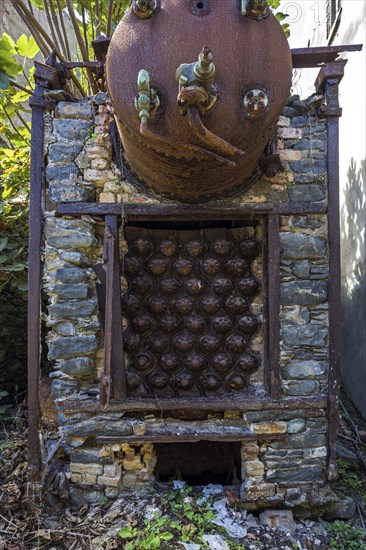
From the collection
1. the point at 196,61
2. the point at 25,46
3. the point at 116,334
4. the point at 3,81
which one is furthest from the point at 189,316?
the point at 25,46

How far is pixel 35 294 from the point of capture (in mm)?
2740

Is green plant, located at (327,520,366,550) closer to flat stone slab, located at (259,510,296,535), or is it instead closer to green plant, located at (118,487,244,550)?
flat stone slab, located at (259,510,296,535)

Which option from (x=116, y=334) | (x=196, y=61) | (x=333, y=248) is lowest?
(x=116, y=334)

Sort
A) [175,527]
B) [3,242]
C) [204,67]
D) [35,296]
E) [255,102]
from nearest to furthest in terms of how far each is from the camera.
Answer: [204,67]
[255,102]
[175,527]
[35,296]
[3,242]

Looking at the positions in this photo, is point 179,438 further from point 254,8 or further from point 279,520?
point 254,8

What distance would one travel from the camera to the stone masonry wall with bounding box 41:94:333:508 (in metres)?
2.75

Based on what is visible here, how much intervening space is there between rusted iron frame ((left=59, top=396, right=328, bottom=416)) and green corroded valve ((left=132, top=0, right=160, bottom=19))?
2.24 m

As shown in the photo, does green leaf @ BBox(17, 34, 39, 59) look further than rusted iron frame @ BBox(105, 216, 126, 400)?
Yes

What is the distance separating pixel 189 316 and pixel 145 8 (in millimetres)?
1814

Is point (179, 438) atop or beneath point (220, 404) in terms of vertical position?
beneath

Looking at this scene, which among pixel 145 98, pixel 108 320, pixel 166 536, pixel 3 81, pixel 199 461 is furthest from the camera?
pixel 199 461

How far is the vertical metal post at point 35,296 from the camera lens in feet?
8.97

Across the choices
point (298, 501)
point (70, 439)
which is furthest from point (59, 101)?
point (298, 501)

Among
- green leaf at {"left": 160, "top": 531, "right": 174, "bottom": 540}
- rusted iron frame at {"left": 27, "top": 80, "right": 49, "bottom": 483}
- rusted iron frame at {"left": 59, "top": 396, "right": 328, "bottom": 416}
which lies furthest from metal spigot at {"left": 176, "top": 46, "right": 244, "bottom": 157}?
green leaf at {"left": 160, "top": 531, "right": 174, "bottom": 540}
